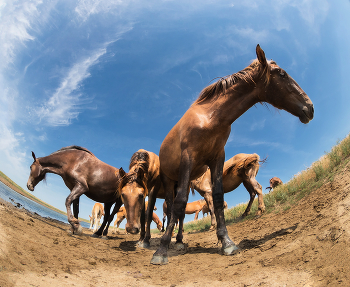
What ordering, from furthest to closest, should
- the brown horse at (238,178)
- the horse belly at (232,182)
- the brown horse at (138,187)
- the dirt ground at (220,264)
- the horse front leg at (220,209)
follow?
the horse belly at (232,182) → the brown horse at (238,178) → the brown horse at (138,187) → the horse front leg at (220,209) → the dirt ground at (220,264)

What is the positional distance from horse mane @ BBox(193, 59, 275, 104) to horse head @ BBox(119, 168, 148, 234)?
246cm

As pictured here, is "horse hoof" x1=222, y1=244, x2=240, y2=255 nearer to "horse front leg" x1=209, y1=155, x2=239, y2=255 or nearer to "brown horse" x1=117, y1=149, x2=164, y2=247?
"horse front leg" x1=209, y1=155, x2=239, y2=255

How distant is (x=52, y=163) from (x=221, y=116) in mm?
6844

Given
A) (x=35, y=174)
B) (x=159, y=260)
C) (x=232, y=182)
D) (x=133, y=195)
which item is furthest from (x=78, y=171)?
(x=232, y=182)

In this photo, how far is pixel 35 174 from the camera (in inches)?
304

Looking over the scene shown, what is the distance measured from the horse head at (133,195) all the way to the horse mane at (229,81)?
2.46m

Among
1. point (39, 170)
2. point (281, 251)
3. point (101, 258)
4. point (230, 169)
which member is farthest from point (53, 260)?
point (230, 169)

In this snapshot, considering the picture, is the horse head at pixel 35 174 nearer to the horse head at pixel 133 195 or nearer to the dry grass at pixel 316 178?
the horse head at pixel 133 195

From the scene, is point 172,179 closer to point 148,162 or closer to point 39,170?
point 148,162

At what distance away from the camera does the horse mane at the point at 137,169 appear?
5.25 meters

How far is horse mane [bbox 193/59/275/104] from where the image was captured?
3.83 metres

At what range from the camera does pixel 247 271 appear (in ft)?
8.09

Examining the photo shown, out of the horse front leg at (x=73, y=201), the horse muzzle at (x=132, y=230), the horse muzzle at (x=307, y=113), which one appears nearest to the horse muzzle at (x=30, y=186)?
the horse front leg at (x=73, y=201)

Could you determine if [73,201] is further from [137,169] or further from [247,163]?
[247,163]
